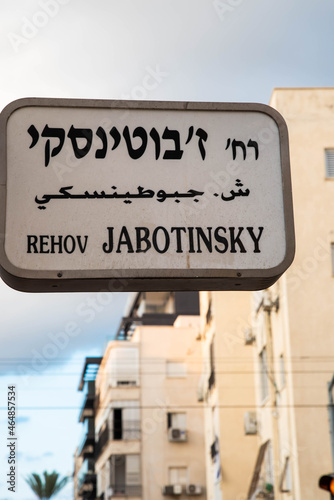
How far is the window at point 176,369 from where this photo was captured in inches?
2331

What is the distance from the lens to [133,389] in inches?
2313

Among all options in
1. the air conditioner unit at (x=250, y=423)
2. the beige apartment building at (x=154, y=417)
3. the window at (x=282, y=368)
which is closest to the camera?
the window at (x=282, y=368)

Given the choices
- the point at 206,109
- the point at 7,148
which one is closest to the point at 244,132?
the point at 206,109

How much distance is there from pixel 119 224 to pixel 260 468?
106 feet

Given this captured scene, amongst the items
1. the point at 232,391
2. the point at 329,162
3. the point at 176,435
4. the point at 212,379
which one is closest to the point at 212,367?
the point at 212,379

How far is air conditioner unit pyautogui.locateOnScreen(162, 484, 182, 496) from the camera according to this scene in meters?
55.7

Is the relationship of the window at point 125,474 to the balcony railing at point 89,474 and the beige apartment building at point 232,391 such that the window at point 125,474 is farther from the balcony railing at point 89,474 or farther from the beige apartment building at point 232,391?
the balcony railing at point 89,474

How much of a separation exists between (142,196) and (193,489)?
180 ft

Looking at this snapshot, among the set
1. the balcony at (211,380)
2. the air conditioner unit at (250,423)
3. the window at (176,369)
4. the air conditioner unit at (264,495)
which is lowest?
the air conditioner unit at (264,495)

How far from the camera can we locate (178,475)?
57125 mm

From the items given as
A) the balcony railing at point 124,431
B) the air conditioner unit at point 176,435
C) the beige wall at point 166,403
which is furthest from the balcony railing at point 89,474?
the air conditioner unit at point 176,435

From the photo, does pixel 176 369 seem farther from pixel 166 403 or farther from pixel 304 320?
pixel 304 320

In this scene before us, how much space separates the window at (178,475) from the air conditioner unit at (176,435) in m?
1.81

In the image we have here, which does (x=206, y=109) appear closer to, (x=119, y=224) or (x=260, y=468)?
(x=119, y=224)
